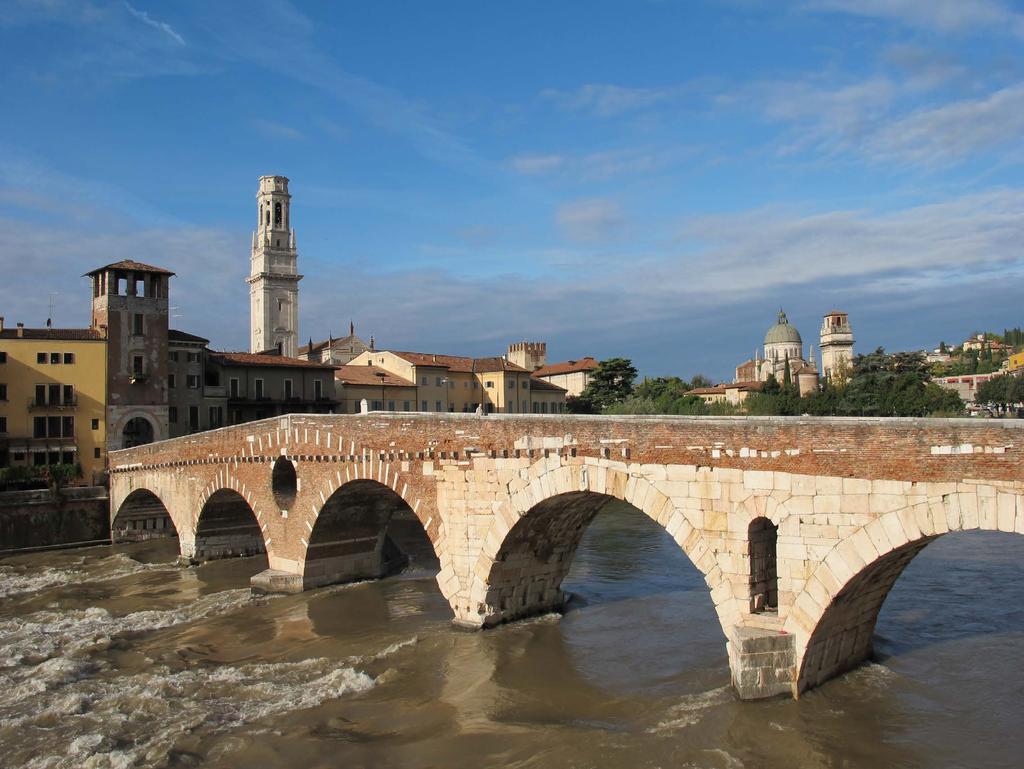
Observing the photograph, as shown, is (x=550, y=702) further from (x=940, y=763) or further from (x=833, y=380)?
(x=833, y=380)

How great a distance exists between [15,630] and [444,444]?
38.3 ft

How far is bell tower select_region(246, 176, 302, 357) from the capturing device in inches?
2928

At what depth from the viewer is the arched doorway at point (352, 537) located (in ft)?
74.5

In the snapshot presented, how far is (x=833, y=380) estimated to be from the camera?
249 ft

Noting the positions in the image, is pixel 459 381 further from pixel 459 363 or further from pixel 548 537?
pixel 548 537

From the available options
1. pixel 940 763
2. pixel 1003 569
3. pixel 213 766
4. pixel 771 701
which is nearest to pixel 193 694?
pixel 213 766

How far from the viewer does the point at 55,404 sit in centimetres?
3816

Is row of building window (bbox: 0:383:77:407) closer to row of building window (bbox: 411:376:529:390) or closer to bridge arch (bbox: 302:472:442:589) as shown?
bridge arch (bbox: 302:472:442:589)

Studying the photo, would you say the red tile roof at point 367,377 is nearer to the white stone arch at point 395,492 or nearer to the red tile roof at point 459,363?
the red tile roof at point 459,363

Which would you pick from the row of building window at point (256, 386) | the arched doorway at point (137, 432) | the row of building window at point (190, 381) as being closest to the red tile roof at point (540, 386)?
the row of building window at point (256, 386)

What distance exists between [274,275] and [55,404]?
3801cm

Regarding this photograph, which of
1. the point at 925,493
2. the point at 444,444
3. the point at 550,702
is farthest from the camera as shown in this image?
the point at 444,444

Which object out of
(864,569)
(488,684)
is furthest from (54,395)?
(864,569)

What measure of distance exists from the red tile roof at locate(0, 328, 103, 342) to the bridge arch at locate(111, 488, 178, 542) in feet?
28.1
